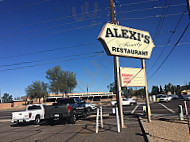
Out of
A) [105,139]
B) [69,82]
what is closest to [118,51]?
[105,139]

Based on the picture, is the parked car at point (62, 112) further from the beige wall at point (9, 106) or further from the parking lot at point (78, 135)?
the beige wall at point (9, 106)

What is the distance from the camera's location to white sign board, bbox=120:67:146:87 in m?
9.20

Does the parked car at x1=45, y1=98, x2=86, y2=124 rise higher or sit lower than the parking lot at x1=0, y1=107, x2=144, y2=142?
higher

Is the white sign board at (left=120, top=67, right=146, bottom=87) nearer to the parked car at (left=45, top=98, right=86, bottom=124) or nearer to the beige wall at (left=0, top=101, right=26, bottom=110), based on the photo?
the parked car at (left=45, top=98, right=86, bottom=124)

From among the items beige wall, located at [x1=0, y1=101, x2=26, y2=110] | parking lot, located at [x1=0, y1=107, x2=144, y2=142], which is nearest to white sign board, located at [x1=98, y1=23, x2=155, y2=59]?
parking lot, located at [x1=0, y1=107, x2=144, y2=142]

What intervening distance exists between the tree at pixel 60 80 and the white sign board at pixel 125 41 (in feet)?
160

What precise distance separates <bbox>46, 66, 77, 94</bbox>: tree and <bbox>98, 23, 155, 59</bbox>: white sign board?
48.7 m

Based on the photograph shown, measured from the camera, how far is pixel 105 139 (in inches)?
251

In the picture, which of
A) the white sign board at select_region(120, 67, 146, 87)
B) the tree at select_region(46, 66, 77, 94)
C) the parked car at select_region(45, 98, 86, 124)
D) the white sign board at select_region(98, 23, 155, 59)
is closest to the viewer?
the white sign board at select_region(98, 23, 155, 59)

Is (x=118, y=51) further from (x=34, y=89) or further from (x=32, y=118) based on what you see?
(x=34, y=89)

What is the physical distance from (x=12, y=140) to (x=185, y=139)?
7.46m

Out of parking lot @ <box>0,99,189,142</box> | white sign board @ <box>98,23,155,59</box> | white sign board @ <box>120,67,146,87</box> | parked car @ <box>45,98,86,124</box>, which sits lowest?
parking lot @ <box>0,99,189,142</box>

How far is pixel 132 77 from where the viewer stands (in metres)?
9.53

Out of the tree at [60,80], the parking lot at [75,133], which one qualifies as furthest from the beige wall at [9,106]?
the parking lot at [75,133]
